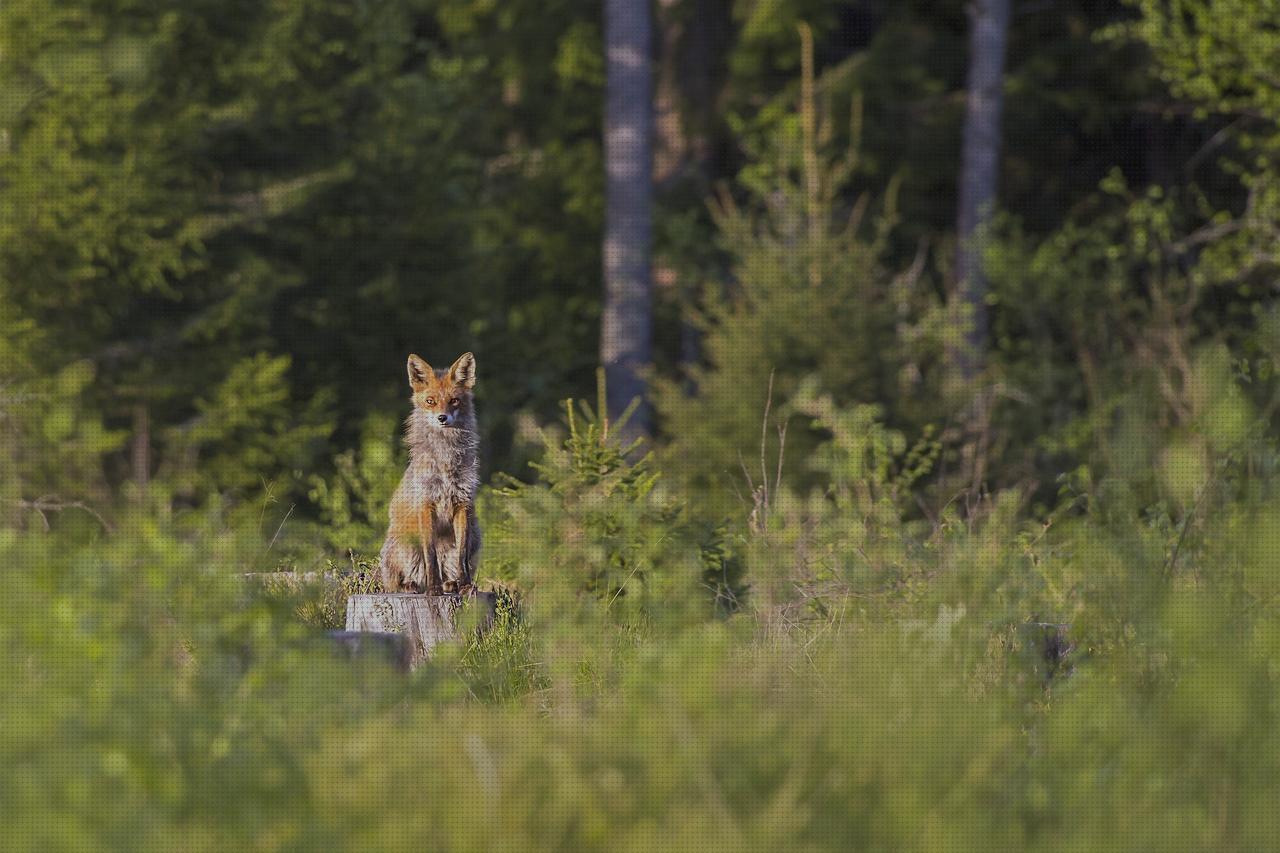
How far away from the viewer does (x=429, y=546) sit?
23.8ft

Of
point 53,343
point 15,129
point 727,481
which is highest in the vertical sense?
point 15,129

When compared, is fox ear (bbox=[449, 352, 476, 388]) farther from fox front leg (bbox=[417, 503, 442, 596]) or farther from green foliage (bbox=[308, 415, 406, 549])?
green foliage (bbox=[308, 415, 406, 549])

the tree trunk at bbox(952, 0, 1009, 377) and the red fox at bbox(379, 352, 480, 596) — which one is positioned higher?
the tree trunk at bbox(952, 0, 1009, 377)

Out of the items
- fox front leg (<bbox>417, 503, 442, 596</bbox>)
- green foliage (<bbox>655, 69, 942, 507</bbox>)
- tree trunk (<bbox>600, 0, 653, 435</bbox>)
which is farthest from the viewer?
tree trunk (<bbox>600, 0, 653, 435</bbox>)

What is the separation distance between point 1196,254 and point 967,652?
61.3 ft

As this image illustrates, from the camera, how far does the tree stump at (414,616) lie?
23.1 ft

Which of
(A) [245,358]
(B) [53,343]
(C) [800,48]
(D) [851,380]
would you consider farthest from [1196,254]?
(B) [53,343]

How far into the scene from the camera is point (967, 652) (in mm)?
5414

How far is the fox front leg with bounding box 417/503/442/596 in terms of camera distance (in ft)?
23.7

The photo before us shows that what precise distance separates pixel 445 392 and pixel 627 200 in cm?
1096

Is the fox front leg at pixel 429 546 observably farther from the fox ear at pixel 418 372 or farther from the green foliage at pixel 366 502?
the green foliage at pixel 366 502

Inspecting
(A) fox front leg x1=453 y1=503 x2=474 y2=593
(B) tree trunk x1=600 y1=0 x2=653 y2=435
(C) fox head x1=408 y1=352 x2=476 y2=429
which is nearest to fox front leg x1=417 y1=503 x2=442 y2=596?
(A) fox front leg x1=453 y1=503 x2=474 y2=593

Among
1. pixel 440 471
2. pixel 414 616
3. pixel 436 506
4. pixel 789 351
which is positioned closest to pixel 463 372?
pixel 440 471

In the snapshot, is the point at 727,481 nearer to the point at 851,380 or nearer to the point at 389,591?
the point at 851,380
